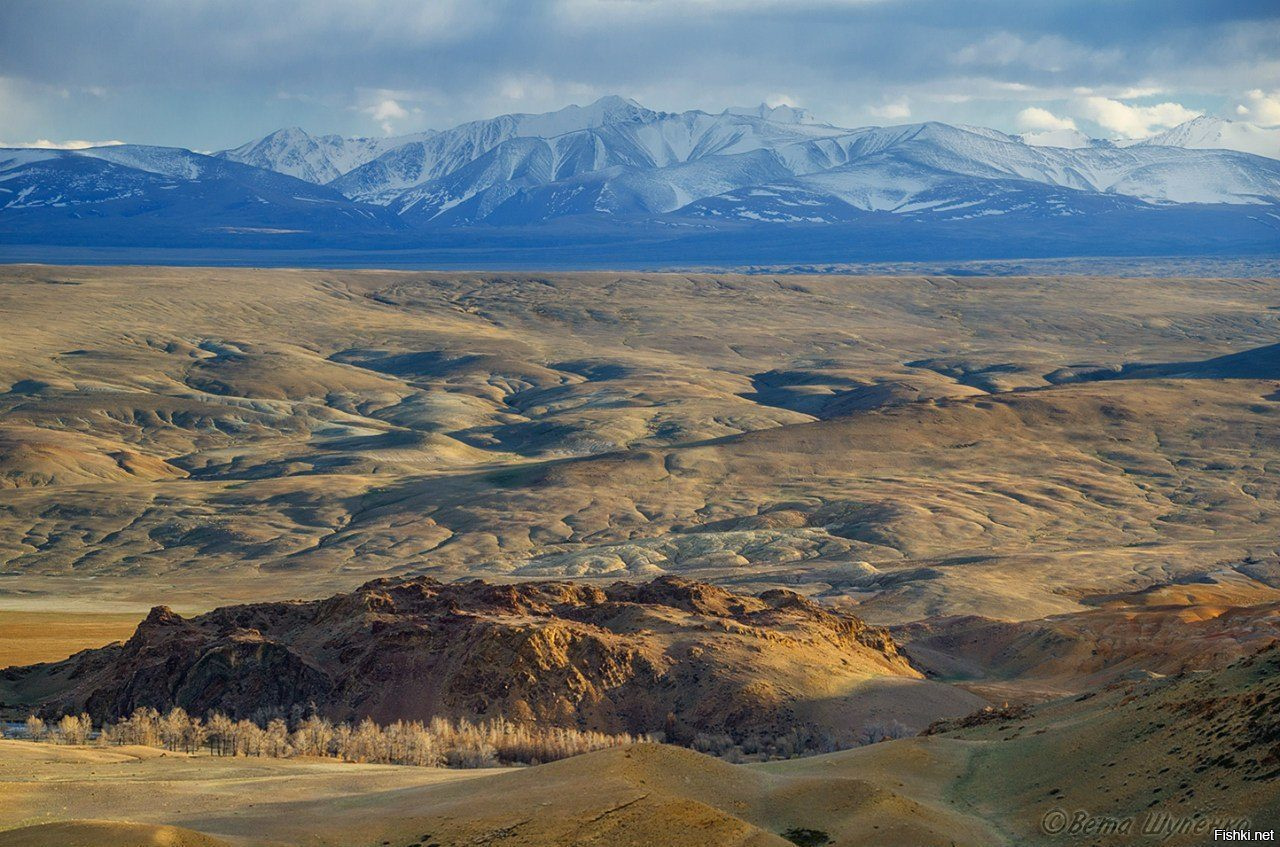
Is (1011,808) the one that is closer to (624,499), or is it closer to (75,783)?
(75,783)

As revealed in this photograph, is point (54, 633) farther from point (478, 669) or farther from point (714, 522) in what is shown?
point (714, 522)

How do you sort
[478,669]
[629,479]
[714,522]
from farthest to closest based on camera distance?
[629,479] < [714,522] < [478,669]

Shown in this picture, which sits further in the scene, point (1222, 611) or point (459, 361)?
point (459, 361)

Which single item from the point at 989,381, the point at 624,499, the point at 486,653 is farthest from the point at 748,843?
the point at 989,381

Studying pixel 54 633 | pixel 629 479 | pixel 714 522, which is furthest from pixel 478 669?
pixel 629 479

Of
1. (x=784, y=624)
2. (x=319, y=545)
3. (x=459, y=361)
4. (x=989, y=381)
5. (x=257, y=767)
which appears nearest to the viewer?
(x=257, y=767)

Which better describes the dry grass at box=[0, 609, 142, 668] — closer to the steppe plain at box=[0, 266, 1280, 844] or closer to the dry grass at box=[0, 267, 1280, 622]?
the steppe plain at box=[0, 266, 1280, 844]
